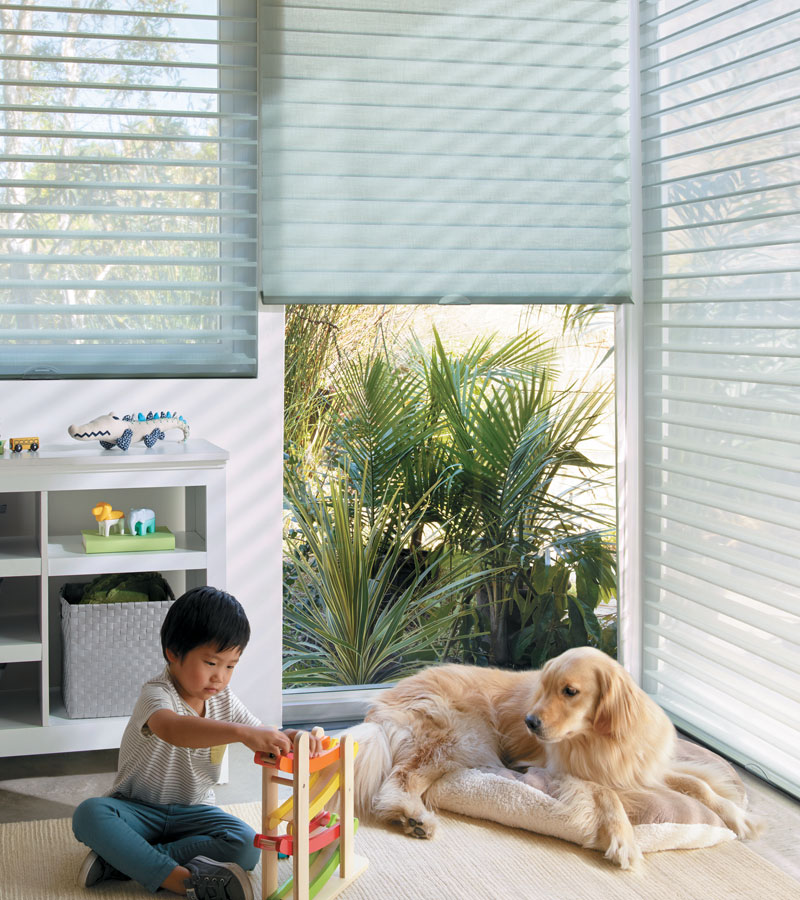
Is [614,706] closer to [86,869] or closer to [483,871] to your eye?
[483,871]

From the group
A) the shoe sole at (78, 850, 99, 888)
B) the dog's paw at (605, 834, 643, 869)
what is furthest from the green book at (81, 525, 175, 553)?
the dog's paw at (605, 834, 643, 869)

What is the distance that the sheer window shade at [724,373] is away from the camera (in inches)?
86.3

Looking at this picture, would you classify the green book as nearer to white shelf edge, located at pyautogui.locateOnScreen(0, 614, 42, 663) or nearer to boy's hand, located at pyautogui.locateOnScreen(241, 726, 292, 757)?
white shelf edge, located at pyautogui.locateOnScreen(0, 614, 42, 663)

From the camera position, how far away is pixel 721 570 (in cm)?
242

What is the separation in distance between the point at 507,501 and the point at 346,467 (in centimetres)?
45

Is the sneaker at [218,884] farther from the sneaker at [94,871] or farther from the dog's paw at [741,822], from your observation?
the dog's paw at [741,822]

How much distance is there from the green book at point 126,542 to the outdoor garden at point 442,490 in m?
0.50

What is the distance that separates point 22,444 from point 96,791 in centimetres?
74

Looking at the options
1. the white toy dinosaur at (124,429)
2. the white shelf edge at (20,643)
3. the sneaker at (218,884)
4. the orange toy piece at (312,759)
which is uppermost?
the white toy dinosaur at (124,429)

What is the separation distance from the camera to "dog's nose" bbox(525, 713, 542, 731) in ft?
6.59

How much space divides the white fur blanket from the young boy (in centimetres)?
45

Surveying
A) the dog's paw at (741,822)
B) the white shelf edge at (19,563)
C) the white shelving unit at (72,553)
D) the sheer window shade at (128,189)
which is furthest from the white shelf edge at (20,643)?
the dog's paw at (741,822)

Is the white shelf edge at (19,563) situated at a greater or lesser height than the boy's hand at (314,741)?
greater

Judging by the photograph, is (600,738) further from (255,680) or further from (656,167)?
(656,167)
